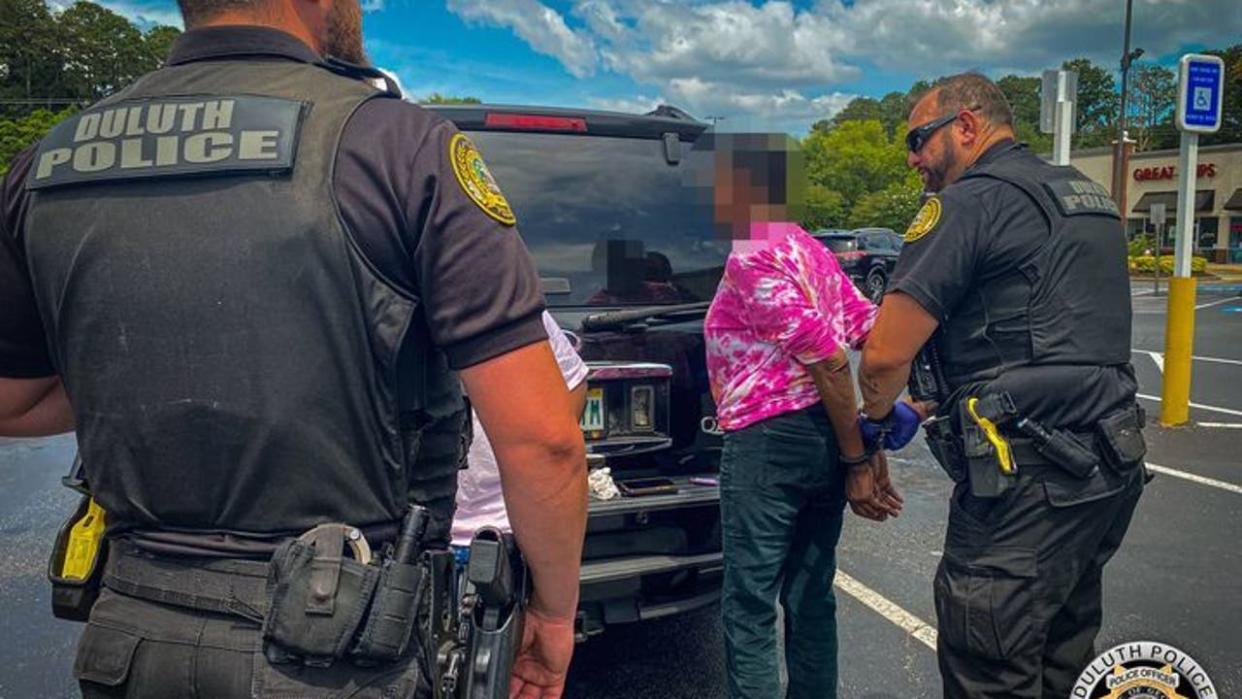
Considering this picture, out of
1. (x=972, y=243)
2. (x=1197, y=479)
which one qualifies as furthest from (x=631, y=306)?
(x=1197, y=479)

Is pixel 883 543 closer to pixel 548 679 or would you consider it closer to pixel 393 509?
pixel 548 679

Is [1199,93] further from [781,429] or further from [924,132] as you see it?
[781,429]

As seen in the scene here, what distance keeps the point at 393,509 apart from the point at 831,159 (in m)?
72.2

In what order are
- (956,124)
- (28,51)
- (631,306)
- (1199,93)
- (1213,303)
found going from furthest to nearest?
1. (28,51)
2. (1213,303)
3. (1199,93)
4. (631,306)
5. (956,124)

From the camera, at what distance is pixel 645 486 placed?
311 centimetres

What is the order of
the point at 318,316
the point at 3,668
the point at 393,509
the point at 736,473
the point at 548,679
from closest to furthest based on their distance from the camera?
the point at 318,316 → the point at 393,509 → the point at 548,679 → the point at 736,473 → the point at 3,668

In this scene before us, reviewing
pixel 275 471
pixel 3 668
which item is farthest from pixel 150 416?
pixel 3 668

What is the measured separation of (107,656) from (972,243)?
2103 mm

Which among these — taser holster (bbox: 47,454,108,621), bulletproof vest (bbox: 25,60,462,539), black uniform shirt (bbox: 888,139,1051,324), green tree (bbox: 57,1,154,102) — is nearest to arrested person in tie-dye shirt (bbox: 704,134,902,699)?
black uniform shirt (bbox: 888,139,1051,324)

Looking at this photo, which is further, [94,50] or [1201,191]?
[94,50]

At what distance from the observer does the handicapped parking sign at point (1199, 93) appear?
744 centimetres

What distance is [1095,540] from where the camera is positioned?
2340 millimetres

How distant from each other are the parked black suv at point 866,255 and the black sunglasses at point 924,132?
20.7 metres

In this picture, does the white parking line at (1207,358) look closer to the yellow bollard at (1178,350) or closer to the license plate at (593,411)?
the yellow bollard at (1178,350)
